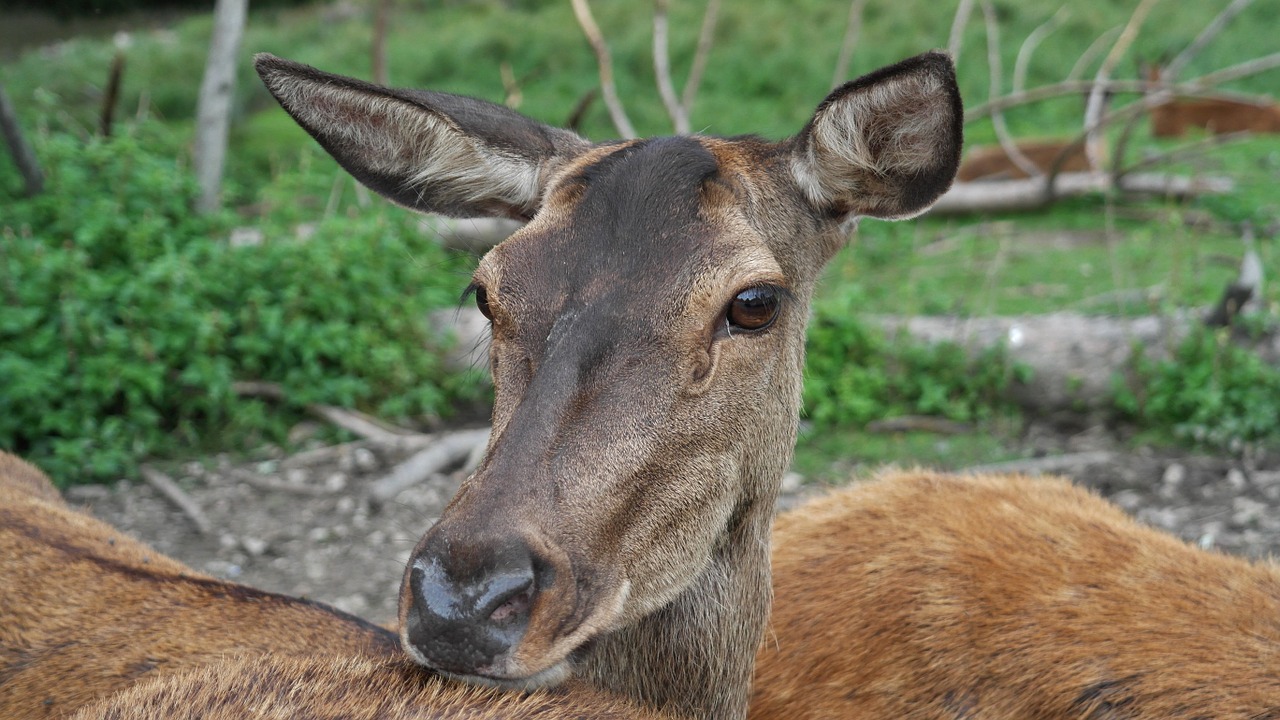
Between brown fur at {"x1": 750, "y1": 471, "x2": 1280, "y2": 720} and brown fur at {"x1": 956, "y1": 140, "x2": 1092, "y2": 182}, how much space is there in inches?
328

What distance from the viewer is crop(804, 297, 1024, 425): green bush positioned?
6.90 meters

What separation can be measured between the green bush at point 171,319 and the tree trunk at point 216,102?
165mm

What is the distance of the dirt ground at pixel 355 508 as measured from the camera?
5.55m

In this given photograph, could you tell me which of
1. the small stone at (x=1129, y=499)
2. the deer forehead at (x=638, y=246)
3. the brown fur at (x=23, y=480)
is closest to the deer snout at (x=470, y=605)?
the deer forehead at (x=638, y=246)

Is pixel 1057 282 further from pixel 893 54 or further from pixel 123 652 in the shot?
pixel 123 652

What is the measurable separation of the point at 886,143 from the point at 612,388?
3.47 feet

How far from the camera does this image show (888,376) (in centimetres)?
713

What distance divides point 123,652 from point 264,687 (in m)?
0.91

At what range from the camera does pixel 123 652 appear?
118 inches

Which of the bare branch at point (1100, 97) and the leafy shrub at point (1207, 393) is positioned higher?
the bare branch at point (1100, 97)

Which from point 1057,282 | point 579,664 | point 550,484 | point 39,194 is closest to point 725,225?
point 550,484

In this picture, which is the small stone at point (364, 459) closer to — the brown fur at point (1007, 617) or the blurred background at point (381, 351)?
the blurred background at point (381, 351)

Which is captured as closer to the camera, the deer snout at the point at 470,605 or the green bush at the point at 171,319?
the deer snout at the point at 470,605

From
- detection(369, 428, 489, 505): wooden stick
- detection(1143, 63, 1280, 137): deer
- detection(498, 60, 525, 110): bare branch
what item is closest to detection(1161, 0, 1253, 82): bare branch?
detection(1143, 63, 1280, 137): deer
